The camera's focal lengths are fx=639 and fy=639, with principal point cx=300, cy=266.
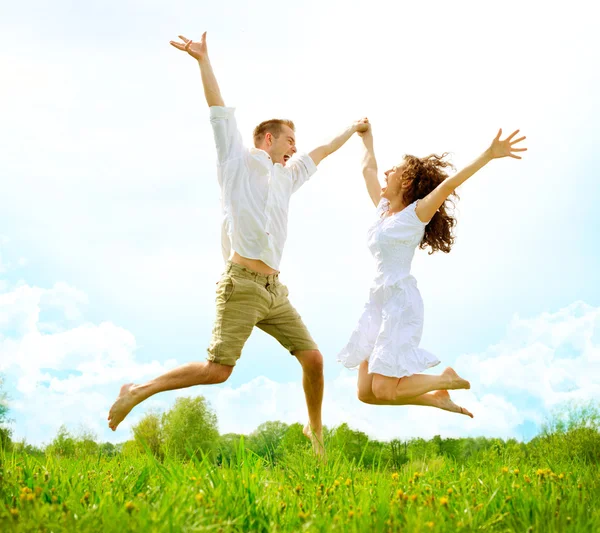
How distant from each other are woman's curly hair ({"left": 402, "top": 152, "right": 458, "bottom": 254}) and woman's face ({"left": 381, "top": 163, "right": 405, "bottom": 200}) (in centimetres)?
4

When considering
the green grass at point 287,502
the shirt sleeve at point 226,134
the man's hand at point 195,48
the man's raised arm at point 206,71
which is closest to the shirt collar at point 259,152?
the shirt sleeve at point 226,134

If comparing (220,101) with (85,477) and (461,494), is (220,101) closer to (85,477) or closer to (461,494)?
(85,477)

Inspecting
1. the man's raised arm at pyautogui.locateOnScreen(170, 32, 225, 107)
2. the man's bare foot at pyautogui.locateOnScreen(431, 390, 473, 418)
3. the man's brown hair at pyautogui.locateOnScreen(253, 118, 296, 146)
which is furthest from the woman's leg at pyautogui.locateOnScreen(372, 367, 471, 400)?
the man's raised arm at pyautogui.locateOnScreen(170, 32, 225, 107)

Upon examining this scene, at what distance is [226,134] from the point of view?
5.21m

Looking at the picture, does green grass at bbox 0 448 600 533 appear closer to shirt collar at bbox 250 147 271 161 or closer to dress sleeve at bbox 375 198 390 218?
dress sleeve at bbox 375 198 390 218

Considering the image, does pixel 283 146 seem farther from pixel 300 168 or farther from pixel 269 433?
pixel 269 433

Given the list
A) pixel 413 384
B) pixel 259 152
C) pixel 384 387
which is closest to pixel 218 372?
pixel 384 387

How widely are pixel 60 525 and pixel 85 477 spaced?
4.19 ft

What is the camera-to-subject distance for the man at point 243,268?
515cm

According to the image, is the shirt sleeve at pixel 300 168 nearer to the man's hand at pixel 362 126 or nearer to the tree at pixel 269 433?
the man's hand at pixel 362 126

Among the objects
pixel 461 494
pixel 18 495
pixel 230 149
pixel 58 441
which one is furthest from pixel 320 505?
pixel 58 441

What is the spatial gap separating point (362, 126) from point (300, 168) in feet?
2.78

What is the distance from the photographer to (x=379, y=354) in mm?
5020

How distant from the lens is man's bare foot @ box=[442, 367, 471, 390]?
17.1 feet
